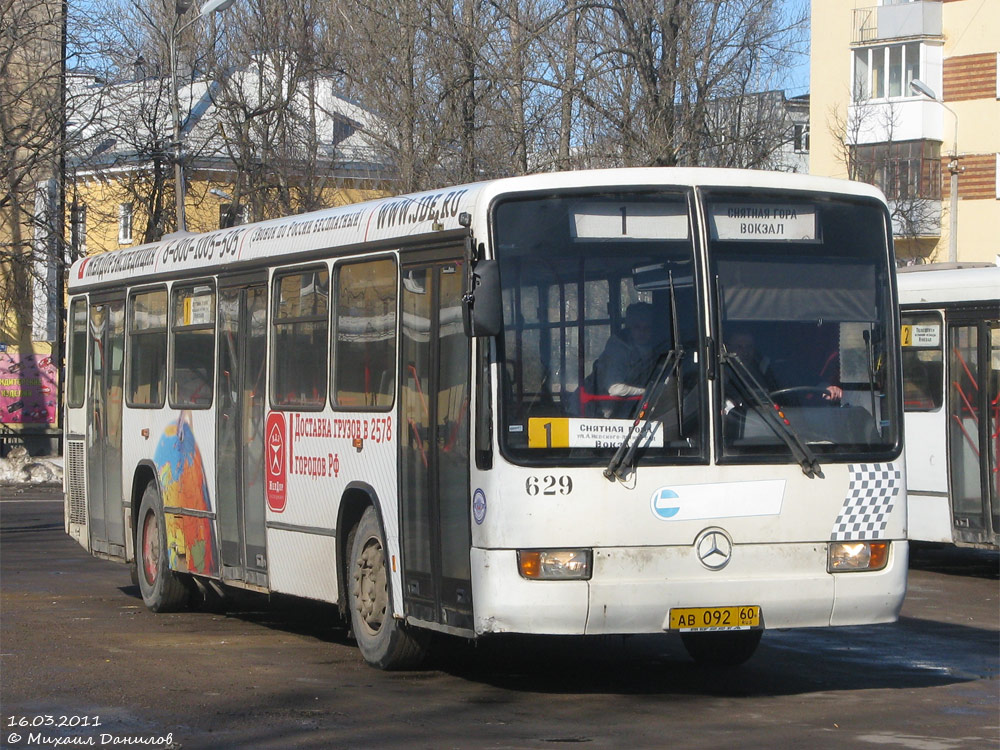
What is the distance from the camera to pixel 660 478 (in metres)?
8.60

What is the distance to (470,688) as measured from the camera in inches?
368

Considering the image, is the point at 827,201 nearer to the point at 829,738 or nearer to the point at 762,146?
the point at 829,738

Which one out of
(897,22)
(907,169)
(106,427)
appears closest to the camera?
(106,427)

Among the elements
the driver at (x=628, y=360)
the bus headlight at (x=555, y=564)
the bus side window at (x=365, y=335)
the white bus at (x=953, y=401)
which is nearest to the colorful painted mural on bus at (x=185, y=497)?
the bus side window at (x=365, y=335)

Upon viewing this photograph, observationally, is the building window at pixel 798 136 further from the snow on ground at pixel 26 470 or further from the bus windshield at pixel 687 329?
the bus windshield at pixel 687 329

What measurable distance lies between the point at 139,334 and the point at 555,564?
22.1ft

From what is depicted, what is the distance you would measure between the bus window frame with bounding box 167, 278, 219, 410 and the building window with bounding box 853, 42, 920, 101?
42.0 m

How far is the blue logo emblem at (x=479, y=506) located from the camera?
8562 mm

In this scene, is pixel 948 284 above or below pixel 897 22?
below

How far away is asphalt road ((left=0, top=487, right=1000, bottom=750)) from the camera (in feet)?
25.9

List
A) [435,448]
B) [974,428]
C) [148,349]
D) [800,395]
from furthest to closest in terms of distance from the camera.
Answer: [974,428] → [148,349] → [435,448] → [800,395]

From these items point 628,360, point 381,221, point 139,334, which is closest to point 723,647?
point 628,360

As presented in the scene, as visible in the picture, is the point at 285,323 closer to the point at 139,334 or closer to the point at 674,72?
the point at 139,334

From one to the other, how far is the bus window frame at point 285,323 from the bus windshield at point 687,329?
94.7 inches
